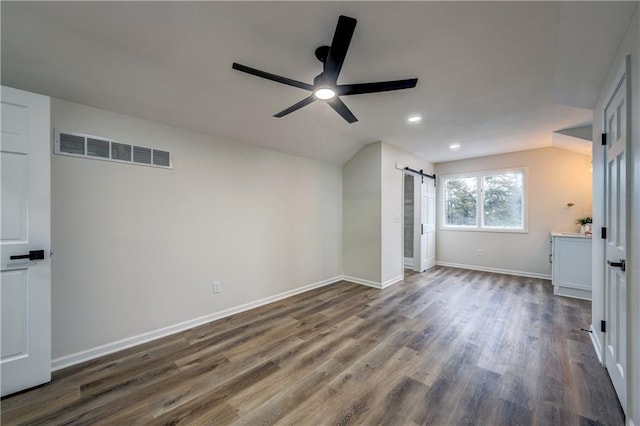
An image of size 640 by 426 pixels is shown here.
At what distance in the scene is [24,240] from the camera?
1851 millimetres

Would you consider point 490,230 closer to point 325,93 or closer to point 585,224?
point 585,224

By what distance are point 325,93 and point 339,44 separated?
1.41 feet

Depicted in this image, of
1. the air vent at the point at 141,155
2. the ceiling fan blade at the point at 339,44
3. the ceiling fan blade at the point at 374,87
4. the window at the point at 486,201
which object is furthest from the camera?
the window at the point at 486,201

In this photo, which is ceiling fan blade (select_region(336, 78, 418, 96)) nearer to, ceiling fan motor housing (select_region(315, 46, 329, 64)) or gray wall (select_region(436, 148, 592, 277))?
ceiling fan motor housing (select_region(315, 46, 329, 64))

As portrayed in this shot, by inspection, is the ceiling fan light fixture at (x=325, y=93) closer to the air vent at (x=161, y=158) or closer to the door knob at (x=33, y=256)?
the air vent at (x=161, y=158)

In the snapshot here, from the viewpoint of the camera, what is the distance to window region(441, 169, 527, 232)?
515cm

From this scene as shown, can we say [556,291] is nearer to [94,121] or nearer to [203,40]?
[203,40]

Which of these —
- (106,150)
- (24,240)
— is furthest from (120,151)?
(24,240)

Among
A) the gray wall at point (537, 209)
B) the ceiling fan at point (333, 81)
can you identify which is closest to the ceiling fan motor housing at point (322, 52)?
the ceiling fan at point (333, 81)

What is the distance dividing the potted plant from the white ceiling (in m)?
2.23

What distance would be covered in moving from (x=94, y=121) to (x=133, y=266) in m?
1.48

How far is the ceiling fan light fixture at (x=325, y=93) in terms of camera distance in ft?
5.91

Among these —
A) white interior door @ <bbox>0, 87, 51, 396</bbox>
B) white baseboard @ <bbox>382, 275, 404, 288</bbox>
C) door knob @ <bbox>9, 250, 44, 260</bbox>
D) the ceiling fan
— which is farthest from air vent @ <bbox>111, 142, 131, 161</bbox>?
white baseboard @ <bbox>382, 275, 404, 288</bbox>

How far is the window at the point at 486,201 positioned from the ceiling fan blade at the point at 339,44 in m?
5.28
